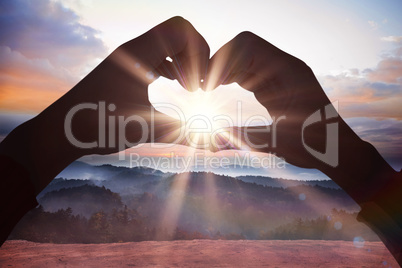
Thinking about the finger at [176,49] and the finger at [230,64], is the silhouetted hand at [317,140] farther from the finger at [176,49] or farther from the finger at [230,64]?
the finger at [176,49]

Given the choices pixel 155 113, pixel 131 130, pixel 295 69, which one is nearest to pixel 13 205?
pixel 131 130

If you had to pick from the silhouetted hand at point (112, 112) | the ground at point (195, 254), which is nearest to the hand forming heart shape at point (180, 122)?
the silhouetted hand at point (112, 112)

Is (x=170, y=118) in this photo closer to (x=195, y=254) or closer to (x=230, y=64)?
(x=230, y=64)

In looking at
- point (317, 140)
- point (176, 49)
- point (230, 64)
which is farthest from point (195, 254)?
point (176, 49)

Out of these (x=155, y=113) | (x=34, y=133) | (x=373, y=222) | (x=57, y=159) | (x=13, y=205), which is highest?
(x=155, y=113)

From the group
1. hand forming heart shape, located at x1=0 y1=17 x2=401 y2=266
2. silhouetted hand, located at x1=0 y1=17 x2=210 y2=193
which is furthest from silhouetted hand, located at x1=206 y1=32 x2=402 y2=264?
silhouetted hand, located at x1=0 y1=17 x2=210 y2=193

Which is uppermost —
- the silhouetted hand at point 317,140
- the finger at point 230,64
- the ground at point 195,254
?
the finger at point 230,64

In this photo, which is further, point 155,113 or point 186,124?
point 186,124

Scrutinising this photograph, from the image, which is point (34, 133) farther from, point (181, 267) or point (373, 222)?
point (181, 267)
